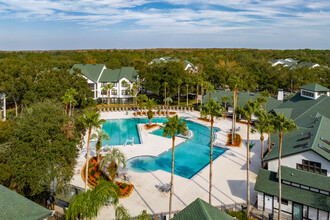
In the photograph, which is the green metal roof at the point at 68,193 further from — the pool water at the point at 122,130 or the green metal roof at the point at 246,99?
the green metal roof at the point at 246,99

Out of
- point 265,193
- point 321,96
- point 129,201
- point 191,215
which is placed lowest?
point 129,201

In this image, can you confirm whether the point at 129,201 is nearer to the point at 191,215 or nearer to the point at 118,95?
the point at 191,215

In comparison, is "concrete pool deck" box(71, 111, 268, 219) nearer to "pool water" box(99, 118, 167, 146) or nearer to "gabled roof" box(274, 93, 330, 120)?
"pool water" box(99, 118, 167, 146)

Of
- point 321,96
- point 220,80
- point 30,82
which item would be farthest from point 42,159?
point 220,80

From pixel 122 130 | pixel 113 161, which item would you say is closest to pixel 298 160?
pixel 113 161

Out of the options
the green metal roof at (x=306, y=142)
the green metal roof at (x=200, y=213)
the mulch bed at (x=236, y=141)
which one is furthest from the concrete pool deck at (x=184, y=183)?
the green metal roof at (x=200, y=213)

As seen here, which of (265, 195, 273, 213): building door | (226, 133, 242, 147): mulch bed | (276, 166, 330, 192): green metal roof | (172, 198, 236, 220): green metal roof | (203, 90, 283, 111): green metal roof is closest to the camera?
(172, 198, 236, 220): green metal roof

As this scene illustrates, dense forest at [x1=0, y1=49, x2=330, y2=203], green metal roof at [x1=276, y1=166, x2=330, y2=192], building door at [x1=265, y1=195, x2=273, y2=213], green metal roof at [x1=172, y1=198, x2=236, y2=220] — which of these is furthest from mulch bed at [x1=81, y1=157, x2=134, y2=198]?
green metal roof at [x1=276, y1=166, x2=330, y2=192]
